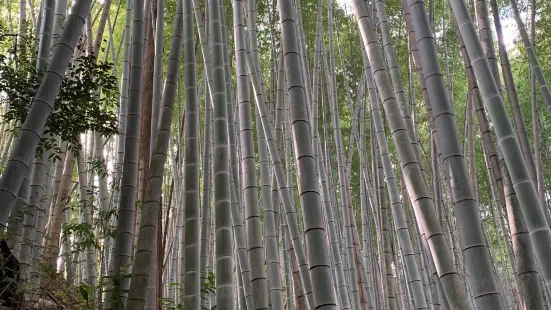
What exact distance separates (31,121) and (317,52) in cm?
399

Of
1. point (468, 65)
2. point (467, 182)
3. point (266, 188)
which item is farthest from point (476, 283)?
point (266, 188)

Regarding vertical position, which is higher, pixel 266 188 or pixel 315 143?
pixel 315 143

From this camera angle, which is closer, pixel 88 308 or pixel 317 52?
pixel 88 308

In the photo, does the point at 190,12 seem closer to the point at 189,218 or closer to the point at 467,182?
the point at 189,218

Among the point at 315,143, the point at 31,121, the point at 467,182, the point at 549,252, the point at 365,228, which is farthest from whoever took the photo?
the point at 365,228

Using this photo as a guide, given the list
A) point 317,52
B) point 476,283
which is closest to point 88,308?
point 476,283

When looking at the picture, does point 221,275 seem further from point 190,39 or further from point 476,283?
point 190,39

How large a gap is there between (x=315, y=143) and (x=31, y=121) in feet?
11.8

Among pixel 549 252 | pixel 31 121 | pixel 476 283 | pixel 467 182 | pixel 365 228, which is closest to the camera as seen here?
pixel 476 283

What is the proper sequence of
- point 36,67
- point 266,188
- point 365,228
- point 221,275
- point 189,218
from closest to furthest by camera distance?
point 221,275 → point 189,218 → point 36,67 → point 266,188 → point 365,228

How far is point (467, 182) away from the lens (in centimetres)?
202

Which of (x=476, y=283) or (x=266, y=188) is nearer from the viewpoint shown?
(x=476, y=283)

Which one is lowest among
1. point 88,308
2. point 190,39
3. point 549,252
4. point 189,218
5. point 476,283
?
point 476,283

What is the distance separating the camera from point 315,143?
5.51 m
